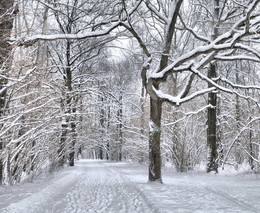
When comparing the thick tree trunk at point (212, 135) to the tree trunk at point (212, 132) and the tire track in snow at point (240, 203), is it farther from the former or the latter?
the tire track in snow at point (240, 203)

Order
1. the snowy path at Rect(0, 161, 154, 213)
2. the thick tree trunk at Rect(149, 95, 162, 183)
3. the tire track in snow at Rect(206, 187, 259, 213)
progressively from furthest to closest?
the thick tree trunk at Rect(149, 95, 162, 183) < the snowy path at Rect(0, 161, 154, 213) < the tire track in snow at Rect(206, 187, 259, 213)

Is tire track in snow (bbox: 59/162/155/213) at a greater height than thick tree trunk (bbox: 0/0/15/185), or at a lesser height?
lesser

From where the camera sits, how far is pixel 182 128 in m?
15.4

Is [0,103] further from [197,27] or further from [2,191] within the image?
[197,27]

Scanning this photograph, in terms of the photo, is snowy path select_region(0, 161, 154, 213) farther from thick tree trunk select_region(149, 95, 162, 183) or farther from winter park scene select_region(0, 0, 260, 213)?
thick tree trunk select_region(149, 95, 162, 183)

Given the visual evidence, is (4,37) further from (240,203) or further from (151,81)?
(240,203)

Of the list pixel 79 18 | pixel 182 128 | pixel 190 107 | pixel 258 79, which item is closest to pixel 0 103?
pixel 182 128

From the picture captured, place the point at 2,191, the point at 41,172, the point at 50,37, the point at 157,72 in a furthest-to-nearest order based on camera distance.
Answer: the point at 41,172 → the point at 157,72 → the point at 50,37 → the point at 2,191

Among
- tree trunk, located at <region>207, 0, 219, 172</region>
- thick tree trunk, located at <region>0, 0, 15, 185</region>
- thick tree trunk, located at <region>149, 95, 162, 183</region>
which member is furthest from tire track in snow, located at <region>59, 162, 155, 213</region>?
tree trunk, located at <region>207, 0, 219, 172</region>

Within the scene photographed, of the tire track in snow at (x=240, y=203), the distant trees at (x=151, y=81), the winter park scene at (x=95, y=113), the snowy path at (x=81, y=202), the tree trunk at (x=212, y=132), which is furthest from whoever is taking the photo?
the tree trunk at (x=212, y=132)

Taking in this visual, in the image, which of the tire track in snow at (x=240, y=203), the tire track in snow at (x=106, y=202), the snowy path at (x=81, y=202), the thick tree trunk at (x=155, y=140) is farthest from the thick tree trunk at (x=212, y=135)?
the snowy path at (x=81, y=202)

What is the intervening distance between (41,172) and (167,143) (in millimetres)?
7003

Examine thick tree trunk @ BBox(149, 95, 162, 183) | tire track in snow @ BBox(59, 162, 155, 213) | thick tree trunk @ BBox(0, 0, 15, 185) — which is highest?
thick tree trunk @ BBox(0, 0, 15, 185)

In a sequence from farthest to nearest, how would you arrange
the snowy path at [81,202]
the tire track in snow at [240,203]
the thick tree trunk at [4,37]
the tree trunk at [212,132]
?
1. the tree trunk at [212,132]
2. the snowy path at [81,202]
3. the tire track in snow at [240,203]
4. the thick tree trunk at [4,37]
